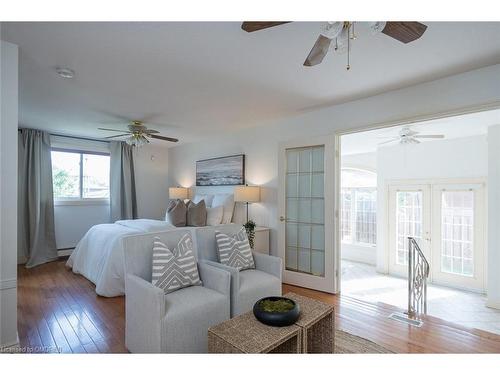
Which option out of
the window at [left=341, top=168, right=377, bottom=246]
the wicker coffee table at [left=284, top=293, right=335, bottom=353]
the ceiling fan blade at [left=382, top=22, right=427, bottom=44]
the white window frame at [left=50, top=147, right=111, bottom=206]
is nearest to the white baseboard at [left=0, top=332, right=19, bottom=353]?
the wicker coffee table at [left=284, top=293, right=335, bottom=353]

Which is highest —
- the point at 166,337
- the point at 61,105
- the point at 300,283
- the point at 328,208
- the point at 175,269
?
the point at 61,105

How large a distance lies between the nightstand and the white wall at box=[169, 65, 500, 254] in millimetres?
101

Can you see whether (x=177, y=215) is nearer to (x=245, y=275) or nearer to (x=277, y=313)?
(x=245, y=275)

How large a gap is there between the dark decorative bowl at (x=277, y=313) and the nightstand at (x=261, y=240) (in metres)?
2.25

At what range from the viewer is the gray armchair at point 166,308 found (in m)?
1.72

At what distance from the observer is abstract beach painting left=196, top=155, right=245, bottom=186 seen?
4582 millimetres

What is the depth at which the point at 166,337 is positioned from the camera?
5.63 ft

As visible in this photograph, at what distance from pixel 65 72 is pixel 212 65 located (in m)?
1.36

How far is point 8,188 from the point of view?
6.26 ft

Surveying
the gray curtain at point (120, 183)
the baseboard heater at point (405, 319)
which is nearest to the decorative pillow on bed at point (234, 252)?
the baseboard heater at point (405, 319)

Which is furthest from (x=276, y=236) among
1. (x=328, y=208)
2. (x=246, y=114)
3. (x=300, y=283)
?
(x=246, y=114)
